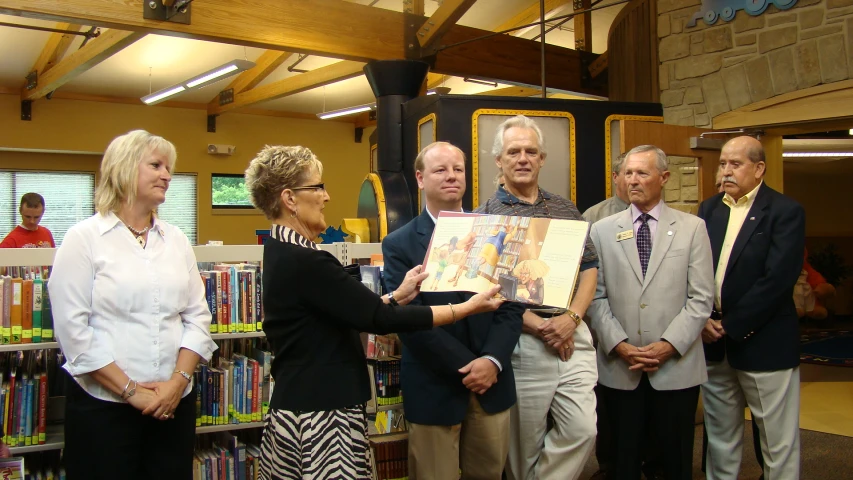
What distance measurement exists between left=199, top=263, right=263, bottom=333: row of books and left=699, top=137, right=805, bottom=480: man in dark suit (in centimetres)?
198

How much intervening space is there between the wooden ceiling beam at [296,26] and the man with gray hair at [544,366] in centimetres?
395

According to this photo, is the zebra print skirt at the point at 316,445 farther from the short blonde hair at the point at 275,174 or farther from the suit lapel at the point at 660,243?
the suit lapel at the point at 660,243

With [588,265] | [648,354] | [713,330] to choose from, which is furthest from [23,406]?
[713,330]

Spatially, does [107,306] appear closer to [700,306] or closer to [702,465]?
[700,306]

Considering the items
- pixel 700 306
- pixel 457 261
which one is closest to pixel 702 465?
pixel 700 306

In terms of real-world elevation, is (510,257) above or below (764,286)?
above

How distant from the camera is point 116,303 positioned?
210 cm

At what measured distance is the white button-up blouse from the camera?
6.74 ft

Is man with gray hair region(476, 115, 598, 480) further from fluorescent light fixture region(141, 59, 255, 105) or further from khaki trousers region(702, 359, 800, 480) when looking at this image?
fluorescent light fixture region(141, 59, 255, 105)

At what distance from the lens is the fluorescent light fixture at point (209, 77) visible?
319 inches

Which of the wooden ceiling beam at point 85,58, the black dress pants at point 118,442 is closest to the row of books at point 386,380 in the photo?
the black dress pants at point 118,442

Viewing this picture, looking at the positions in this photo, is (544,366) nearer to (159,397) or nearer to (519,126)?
(519,126)

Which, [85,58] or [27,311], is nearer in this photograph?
[27,311]

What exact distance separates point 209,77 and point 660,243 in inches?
291
